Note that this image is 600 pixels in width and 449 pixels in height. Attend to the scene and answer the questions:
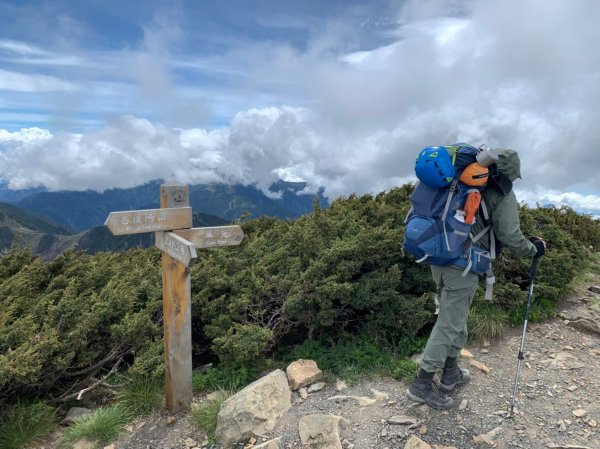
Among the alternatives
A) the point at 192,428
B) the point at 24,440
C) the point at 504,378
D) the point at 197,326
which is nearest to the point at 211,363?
the point at 197,326

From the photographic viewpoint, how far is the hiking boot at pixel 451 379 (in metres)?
4.65

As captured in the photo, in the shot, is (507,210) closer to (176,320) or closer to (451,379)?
(451,379)

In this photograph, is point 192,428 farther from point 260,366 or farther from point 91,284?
point 91,284

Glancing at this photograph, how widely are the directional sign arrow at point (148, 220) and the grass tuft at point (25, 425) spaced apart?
2.40 m

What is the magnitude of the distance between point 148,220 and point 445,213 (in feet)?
10.0

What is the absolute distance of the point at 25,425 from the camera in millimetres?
4719

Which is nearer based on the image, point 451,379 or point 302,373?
point 451,379

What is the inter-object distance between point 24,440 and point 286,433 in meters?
2.93

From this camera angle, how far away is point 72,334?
17.0 ft

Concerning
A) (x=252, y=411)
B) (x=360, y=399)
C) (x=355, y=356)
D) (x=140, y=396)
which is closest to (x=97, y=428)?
(x=140, y=396)

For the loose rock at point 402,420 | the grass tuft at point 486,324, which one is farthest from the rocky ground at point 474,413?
the grass tuft at point 486,324

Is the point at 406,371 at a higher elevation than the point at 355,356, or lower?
lower

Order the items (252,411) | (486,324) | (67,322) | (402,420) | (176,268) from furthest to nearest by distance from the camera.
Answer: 1. (486,324)
2. (67,322)
3. (176,268)
4. (252,411)
5. (402,420)

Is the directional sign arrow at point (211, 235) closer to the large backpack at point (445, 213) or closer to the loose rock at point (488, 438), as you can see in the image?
the large backpack at point (445, 213)
